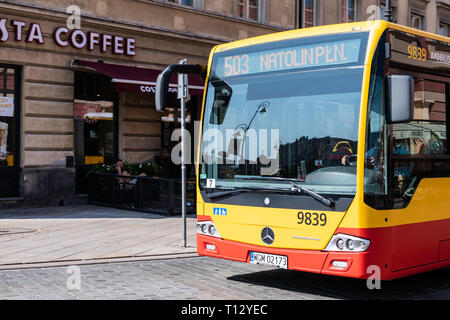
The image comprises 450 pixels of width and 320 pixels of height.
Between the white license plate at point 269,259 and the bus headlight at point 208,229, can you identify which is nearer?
the white license plate at point 269,259

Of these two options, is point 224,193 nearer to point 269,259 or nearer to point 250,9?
point 269,259

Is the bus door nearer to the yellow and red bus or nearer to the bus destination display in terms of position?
the yellow and red bus

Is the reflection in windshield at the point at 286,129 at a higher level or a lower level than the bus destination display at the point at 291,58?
lower

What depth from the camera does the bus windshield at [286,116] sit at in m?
6.59

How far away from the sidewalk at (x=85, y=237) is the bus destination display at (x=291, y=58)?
11.1 ft

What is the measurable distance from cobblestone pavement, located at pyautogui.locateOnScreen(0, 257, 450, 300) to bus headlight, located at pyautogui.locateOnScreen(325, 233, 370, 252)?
0.73 meters

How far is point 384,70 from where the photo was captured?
6566 mm

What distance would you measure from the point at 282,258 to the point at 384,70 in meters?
2.20

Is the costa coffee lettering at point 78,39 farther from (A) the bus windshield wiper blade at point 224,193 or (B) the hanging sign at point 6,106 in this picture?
(A) the bus windshield wiper blade at point 224,193

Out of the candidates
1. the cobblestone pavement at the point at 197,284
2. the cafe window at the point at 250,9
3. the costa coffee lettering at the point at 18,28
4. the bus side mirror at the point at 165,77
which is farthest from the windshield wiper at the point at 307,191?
the cafe window at the point at 250,9

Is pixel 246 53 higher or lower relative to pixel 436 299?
higher

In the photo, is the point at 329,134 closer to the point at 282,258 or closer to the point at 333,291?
the point at 282,258

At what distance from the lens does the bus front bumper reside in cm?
633

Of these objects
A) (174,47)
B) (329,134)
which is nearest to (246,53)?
(329,134)
